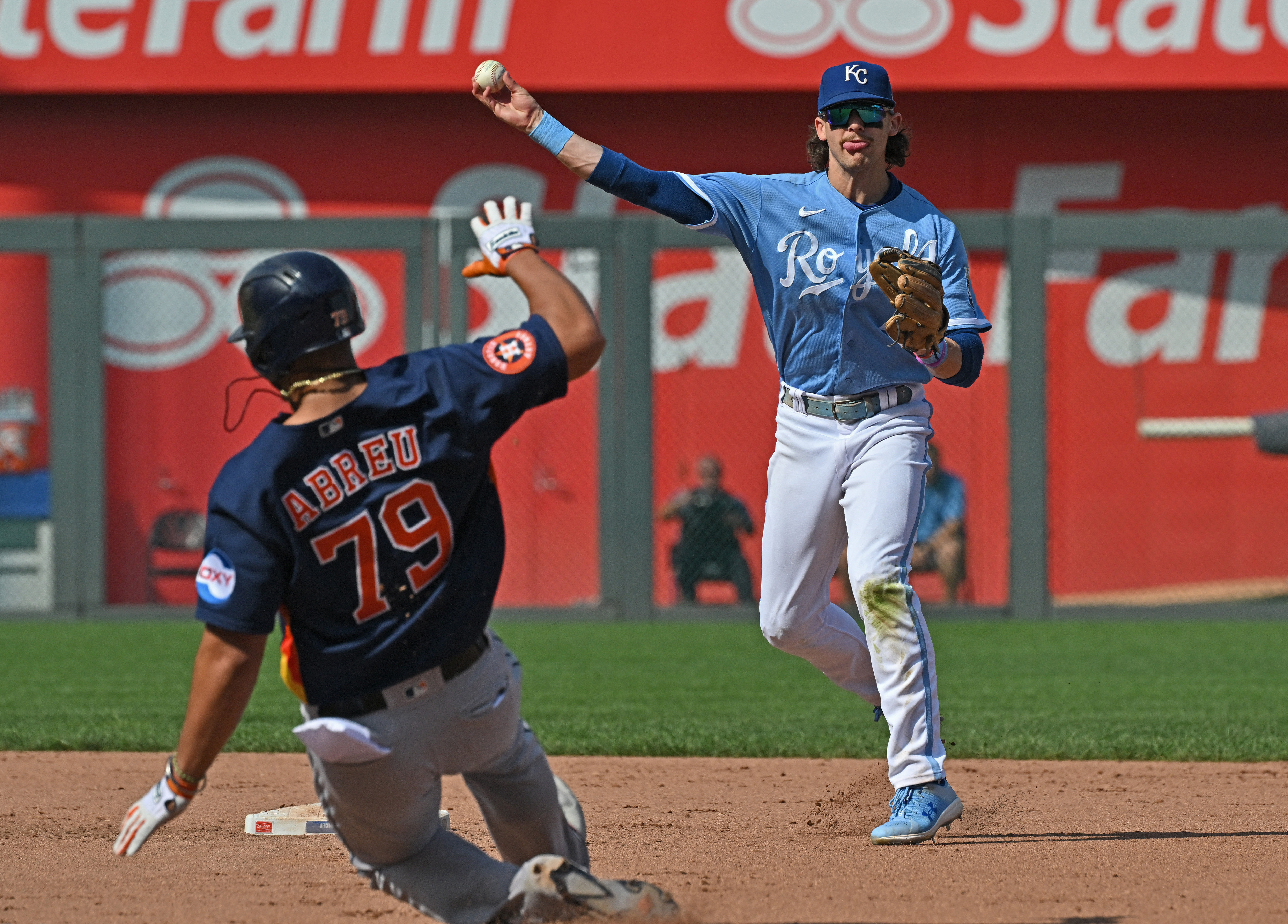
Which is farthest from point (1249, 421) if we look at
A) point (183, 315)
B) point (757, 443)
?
point (183, 315)

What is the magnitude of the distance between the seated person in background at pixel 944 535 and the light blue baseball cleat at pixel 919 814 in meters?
7.39

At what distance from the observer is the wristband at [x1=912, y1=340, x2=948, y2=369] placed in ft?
14.3

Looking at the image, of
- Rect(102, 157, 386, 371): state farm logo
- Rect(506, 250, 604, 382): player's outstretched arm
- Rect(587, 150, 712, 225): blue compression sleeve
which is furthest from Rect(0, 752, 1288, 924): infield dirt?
Rect(102, 157, 386, 371): state farm logo

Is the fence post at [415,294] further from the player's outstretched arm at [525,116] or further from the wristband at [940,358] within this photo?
the wristband at [940,358]

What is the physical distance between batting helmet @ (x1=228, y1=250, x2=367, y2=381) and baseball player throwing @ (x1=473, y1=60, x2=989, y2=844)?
54.9 inches

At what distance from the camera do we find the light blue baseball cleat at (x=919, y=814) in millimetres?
4379

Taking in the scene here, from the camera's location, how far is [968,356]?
4.52 meters

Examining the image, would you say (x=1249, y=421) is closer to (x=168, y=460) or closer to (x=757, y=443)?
(x=757, y=443)

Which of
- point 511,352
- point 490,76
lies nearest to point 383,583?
point 511,352

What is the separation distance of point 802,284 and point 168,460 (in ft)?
31.0

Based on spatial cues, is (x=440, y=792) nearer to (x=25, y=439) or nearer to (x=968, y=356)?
(x=968, y=356)

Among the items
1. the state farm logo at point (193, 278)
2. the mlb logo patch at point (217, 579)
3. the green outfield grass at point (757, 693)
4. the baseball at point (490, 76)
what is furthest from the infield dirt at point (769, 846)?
the state farm logo at point (193, 278)

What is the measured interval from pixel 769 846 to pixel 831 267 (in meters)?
1.61

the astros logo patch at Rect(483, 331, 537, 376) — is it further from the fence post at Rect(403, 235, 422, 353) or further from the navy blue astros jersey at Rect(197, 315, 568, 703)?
the fence post at Rect(403, 235, 422, 353)
